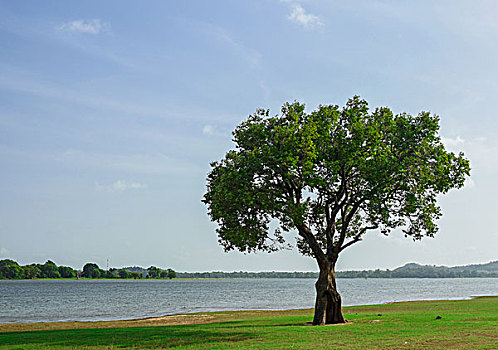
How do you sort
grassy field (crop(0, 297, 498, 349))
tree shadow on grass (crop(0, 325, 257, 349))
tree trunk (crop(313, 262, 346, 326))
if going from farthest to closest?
tree trunk (crop(313, 262, 346, 326)), tree shadow on grass (crop(0, 325, 257, 349)), grassy field (crop(0, 297, 498, 349))

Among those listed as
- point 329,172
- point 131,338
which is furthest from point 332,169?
point 131,338

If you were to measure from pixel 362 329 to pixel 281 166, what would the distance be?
33.5ft

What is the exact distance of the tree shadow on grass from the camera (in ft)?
81.8

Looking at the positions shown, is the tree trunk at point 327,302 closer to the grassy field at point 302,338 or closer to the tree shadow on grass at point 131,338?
the grassy field at point 302,338

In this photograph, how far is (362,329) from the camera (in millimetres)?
28125

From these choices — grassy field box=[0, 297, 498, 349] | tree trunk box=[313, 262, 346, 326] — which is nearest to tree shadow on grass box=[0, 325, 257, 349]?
grassy field box=[0, 297, 498, 349]

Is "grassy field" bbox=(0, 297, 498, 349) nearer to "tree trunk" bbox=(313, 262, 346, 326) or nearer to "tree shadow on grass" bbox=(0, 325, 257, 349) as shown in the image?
"tree shadow on grass" bbox=(0, 325, 257, 349)

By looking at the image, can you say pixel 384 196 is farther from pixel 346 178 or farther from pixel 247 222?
pixel 247 222

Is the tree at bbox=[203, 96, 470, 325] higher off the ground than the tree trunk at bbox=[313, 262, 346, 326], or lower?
higher

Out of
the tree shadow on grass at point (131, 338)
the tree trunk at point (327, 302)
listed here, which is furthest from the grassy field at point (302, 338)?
the tree trunk at point (327, 302)

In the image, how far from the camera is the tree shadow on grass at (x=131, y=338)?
24.9 meters

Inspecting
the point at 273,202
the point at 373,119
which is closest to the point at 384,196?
the point at 373,119

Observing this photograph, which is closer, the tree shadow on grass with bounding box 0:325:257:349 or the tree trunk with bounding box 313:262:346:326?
the tree shadow on grass with bounding box 0:325:257:349

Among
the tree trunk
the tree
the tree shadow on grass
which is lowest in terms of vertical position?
the tree shadow on grass
